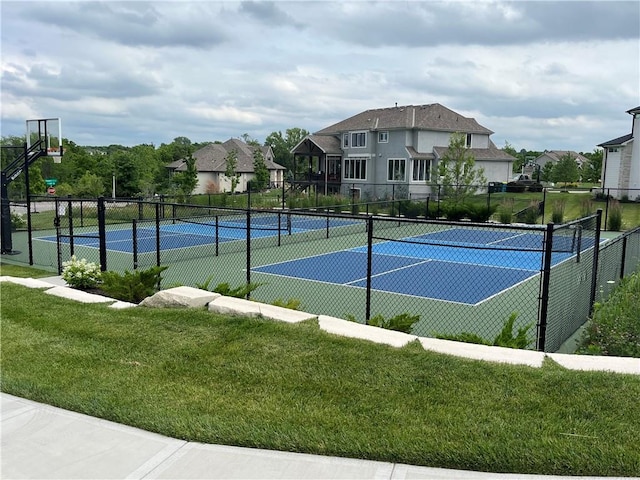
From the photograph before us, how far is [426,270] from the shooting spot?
51.8ft

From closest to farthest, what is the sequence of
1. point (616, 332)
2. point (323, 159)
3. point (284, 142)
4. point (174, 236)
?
point (616, 332) → point (174, 236) → point (323, 159) → point (284, 142)

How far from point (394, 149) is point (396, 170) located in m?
1.76

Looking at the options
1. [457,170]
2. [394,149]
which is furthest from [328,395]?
[394,149]

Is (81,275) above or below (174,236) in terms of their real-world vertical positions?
above

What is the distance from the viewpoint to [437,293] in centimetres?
1262

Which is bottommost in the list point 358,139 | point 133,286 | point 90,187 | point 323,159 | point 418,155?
point 133,286

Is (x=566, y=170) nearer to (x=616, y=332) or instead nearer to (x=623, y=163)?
(x=623, y=163)

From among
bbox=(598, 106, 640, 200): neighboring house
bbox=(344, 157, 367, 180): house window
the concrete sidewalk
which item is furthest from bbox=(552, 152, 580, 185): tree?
the concrete sidewalk

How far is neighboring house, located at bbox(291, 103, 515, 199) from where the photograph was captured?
148 ft

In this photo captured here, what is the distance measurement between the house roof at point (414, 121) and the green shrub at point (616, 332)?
38.6m

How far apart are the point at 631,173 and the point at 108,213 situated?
35076mm

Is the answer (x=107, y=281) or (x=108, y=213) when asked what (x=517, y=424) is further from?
(x=108, y=213)

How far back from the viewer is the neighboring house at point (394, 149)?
45188 millimetres

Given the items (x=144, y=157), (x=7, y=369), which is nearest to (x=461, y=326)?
(x=7, y=369)
